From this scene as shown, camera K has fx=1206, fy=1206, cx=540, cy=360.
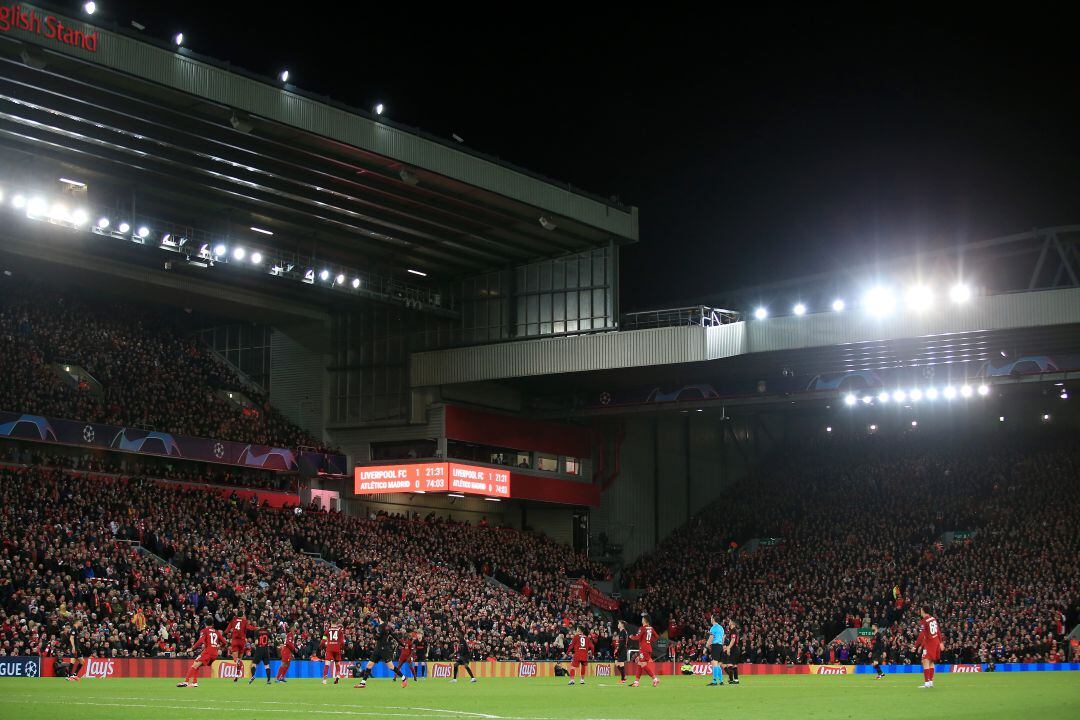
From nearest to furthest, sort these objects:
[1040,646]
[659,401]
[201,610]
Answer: [201,610]
[1040,646]
[659,401]

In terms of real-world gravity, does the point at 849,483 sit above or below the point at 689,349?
below

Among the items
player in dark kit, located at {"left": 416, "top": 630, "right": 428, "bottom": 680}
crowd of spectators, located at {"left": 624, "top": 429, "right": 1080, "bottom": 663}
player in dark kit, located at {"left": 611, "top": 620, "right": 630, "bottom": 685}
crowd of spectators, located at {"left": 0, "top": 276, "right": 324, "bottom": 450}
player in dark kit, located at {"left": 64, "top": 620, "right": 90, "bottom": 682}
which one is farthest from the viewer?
player in dark kit, located at {"left": 611, "top": 620, "right": 630, "bottom": 685}

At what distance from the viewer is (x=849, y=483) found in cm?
7075

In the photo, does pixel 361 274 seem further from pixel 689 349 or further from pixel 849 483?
pixel 849 483

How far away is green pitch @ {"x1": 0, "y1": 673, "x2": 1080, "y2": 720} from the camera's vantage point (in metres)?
19.5

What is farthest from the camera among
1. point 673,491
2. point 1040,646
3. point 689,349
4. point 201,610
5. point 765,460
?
point 765,460

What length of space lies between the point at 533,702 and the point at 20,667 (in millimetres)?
16998

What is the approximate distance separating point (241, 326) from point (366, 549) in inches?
717

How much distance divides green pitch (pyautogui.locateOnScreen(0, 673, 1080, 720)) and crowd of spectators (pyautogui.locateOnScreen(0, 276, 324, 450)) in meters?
21.5

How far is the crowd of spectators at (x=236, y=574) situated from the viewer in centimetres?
3872

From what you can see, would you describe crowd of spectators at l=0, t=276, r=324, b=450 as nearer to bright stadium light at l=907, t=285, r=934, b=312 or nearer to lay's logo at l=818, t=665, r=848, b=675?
lay's logo at l=818, t=665, r=848, b=675

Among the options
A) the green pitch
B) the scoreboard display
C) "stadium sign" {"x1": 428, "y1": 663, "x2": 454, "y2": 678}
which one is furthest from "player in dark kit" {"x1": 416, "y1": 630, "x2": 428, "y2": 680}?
the scoreboard display

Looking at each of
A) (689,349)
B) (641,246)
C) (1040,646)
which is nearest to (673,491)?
(641,246)

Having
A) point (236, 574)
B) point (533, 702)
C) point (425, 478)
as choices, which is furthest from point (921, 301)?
point (533, 702)
